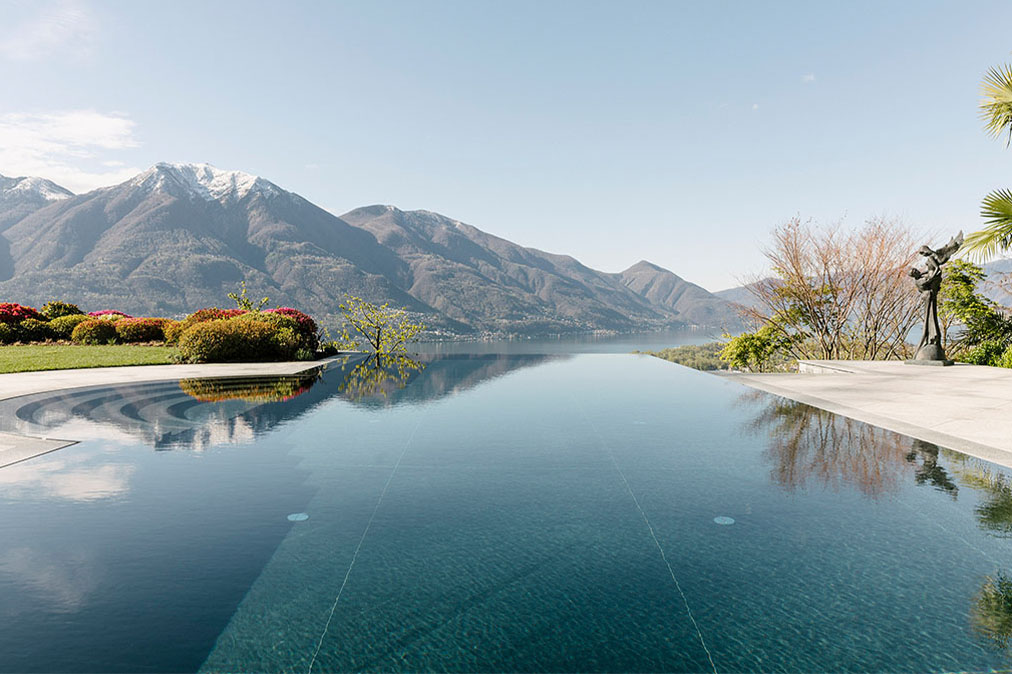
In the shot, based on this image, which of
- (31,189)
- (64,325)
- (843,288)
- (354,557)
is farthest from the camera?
(31,189)

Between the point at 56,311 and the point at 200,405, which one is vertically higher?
the point at 56,311

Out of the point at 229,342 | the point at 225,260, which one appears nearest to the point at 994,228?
the point at 229,342

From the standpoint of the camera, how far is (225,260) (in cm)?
11794

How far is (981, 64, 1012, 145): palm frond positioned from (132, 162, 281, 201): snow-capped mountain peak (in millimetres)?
174281

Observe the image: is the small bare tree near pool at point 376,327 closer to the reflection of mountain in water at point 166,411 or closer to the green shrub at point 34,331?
the reflection of mountain in water at point 166,411

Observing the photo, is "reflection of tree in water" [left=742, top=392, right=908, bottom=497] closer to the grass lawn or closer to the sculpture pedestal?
the sculpture pedestal

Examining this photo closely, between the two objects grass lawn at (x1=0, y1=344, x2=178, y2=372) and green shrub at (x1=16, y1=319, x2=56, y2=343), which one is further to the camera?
green shrub at (x1=16, y1=319, x2=56, y2=343)

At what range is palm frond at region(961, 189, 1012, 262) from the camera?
39.8 feet

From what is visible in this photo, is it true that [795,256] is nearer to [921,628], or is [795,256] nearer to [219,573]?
[921,628]

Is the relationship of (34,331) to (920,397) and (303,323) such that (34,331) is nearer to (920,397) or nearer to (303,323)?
(303,323)

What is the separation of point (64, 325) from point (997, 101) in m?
33.2

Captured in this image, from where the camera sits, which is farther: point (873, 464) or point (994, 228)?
point (994, 228)

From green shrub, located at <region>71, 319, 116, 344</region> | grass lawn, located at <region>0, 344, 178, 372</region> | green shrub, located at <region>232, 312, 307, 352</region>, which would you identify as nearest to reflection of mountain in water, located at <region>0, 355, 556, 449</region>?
green shrub, located at <region>232, 312, 307, 352</region>

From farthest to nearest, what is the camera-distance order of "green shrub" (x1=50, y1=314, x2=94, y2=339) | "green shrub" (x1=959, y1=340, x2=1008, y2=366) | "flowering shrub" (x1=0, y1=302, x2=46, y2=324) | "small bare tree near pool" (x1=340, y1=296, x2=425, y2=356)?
"green shrub" (x1=50, y1=314, x2=94, y2=339)
"flowering shrub" (x1=0, y1=302, x2=46, y2=324)
"small bare tree near pool" (x1=340, y1=296, x2=425, y2=356)
"green shrub" (x1=959, y1=340, x2=1008, y2=366)
